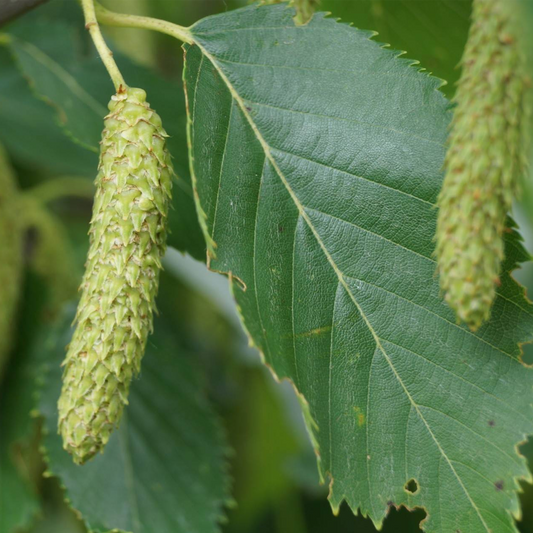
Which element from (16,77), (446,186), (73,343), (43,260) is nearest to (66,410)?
(73,343)

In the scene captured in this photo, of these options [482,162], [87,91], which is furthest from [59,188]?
[482,162]

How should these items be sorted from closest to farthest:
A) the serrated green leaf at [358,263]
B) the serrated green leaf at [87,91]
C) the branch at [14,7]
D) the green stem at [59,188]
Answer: the serrated green leaf at [358,263], the branch at [14,7], the serrated green leaf at [87,91], the green stem at [59,188]

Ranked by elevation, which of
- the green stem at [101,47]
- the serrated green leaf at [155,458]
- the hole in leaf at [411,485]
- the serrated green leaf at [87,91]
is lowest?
the serrated green leaf at [155,458]

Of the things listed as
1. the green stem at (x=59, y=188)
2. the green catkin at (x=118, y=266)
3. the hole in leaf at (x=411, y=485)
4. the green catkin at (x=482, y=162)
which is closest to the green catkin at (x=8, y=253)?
the green stem at (x=59, y=188)

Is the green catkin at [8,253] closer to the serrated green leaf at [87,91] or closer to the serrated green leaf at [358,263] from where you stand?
the serrated green leaf at [87,91]

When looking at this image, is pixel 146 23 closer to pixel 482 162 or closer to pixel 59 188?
pixel 482 162

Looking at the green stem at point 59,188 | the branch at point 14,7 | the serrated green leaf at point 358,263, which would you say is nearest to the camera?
the serrated green leaf at point 358,263

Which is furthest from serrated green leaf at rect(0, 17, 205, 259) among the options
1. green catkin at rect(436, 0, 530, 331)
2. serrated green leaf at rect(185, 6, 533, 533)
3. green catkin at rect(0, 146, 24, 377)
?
green catkin at rect(436, 0, 530, 331)

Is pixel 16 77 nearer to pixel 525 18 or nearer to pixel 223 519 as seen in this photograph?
pixel 223 519
